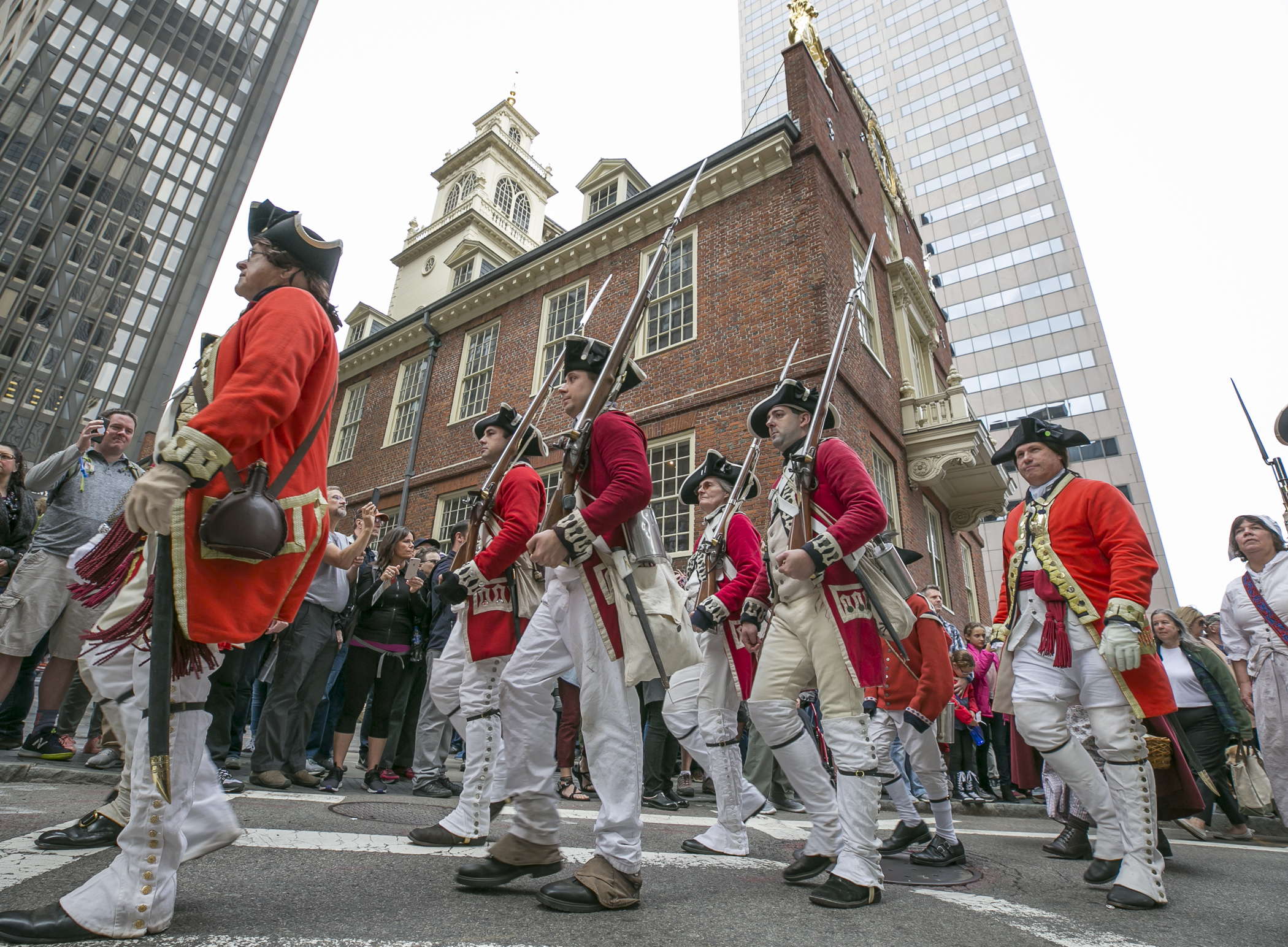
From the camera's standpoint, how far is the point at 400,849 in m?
3.02

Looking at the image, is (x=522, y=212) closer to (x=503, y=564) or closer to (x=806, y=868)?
(x=503, y=564)

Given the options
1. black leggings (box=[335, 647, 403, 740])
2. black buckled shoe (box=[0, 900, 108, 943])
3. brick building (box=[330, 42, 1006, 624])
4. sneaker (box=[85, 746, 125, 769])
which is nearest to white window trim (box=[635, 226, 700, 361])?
brick building (box=[330, 42, 1006, 624])

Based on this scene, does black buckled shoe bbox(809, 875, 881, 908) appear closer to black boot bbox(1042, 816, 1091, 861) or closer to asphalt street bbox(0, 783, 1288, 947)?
asphalt street bbox(0, 783, 1288, 947)

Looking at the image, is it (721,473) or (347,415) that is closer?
(721,473)

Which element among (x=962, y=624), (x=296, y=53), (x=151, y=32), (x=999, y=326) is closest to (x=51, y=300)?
(x=151, y=32)

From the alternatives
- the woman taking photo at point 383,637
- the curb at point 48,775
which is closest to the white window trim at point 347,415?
the woman taking photo at point 383,637

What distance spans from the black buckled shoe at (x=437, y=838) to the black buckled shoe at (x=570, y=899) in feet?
4.07

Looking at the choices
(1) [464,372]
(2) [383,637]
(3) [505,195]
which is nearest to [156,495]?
(2) [383,637]

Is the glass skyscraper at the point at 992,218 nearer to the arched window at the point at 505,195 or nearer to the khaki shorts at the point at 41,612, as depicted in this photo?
the arched window at the point at 505,195

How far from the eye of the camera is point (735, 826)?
3.60m

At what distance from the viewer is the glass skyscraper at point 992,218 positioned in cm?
4725

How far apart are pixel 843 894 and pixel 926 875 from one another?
1187 millimetres

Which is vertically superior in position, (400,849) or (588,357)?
(588,357)

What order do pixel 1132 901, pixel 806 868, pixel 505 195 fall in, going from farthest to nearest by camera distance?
pixel 505 195, pixel 806 868, pixel 1132 901
